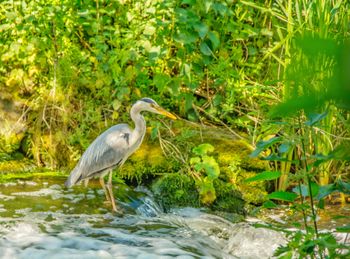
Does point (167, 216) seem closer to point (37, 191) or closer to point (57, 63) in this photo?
point (37, 191)

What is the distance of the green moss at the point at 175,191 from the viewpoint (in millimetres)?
5211

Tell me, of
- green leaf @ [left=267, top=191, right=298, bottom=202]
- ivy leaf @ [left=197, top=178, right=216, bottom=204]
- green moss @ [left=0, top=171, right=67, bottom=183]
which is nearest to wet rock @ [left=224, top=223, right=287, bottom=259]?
ivy leaf @ [left=197, top=178, right=216, bottom=204]

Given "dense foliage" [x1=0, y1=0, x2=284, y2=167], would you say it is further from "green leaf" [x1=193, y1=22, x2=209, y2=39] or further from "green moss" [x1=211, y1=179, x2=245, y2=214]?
"green moss" [x1=211, y1=179, x2=245, y2=214]

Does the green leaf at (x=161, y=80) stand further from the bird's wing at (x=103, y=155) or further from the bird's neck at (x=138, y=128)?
the bird's wing at (x=103, y=155)

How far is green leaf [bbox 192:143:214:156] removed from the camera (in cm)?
534

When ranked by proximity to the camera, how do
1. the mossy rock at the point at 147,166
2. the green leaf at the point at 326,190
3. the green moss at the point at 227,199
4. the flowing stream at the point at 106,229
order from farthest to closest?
1. the mossy rock at the point at 147,166
2. the green moss at the point at 227,199
3. the flowing stream at the point at 106,229
4. the green leaf at the point at 326,190

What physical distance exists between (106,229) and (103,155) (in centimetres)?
78

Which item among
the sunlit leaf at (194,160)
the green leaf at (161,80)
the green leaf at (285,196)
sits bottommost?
the sunlit leaf at (194,160)

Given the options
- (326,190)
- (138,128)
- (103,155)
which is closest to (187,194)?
(138,128)

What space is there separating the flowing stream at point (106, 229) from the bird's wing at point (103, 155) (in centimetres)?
19

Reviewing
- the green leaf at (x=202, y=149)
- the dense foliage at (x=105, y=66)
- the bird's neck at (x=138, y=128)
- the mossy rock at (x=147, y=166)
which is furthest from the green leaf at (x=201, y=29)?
the mossy rock at (x=147, y=166)

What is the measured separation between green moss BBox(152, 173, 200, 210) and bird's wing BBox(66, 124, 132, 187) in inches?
18.4

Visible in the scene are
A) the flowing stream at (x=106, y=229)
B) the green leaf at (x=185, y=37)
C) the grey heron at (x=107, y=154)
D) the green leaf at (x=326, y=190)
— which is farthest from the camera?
the green leaf at (x=185, y=37)

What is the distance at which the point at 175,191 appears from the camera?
5.26 m
